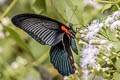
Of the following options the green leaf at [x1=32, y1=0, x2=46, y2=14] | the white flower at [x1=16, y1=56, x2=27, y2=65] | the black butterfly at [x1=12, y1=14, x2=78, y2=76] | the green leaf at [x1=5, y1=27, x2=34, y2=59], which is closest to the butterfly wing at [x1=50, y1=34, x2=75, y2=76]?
the black butterfly at [x1=12, y1=14, x2=78, y2=76]

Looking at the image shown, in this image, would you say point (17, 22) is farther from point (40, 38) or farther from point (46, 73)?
point (46, 73)

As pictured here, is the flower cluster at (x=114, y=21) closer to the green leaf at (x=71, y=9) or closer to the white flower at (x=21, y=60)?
the green leaf at (x=71, y=9)

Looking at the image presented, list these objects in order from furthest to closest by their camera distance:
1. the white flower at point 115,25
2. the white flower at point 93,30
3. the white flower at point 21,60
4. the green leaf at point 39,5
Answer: the white flower at point 21,60 → the green leaf at point 39,5 → the white flower at point 93,30 → the white flower at point 115,25

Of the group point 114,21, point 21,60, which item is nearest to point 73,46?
point 114,21

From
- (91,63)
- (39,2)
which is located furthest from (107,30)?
(39,2)

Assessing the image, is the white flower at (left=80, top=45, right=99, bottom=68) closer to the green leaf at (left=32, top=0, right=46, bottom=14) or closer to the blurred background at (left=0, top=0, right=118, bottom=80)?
the blurred background at (left=0, top=0, right=118, bottom=80)

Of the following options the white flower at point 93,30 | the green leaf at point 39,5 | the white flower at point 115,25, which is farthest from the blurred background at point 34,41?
the white flower at point 115,25

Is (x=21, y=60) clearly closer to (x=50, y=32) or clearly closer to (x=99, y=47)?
(x=50, y=32)
